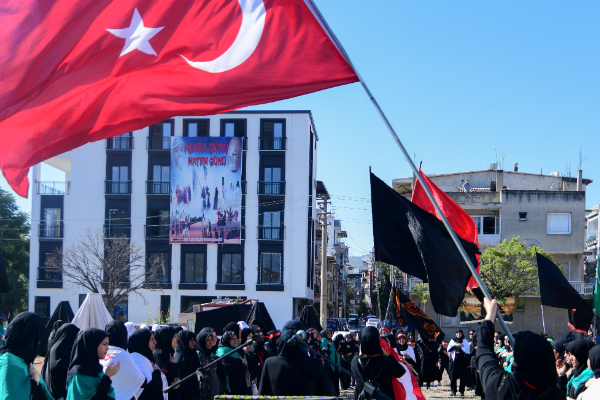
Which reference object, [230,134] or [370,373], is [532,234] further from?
[370,373]

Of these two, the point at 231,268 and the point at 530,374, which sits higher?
the point at 530,374

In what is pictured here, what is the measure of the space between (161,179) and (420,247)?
44133mm

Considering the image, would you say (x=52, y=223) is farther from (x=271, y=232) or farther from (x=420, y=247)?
(x=420, y=247)

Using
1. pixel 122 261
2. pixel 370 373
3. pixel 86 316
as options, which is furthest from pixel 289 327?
pixel 122 261

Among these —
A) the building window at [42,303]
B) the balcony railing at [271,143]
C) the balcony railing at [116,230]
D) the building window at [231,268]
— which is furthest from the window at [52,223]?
the balcony railing at [271,143]

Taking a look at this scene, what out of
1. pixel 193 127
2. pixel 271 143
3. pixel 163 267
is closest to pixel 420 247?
pixel 271 143

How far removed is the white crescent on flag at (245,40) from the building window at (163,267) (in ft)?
142

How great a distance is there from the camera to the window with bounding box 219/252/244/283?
4828cm

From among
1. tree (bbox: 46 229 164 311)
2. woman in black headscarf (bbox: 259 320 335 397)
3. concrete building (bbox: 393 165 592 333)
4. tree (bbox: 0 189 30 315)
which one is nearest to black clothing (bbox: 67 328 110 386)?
woman in black headscarf (bbox: 259 320 335 397)

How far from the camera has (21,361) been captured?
5320 mm

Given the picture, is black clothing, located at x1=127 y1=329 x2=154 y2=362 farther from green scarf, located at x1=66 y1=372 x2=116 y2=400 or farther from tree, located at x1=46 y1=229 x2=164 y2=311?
tree, located at x1=46 y1=229 x2=164 y2=311

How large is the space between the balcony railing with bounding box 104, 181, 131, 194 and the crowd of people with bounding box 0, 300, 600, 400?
40385 mm

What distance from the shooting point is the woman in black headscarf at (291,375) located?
6.62 metres

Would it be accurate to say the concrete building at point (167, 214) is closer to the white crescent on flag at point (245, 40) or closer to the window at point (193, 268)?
the window at point (193, 268)
